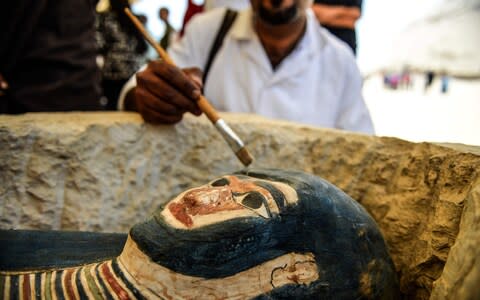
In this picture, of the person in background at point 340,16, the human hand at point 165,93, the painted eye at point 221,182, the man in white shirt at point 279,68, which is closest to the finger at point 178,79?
the human hand at point 165,93

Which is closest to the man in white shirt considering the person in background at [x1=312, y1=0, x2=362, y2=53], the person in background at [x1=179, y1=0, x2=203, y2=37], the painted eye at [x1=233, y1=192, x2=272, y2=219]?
the person in background at [x1=312, y1=0, x2=362, y2=53]

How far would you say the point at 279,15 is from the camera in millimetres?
1543

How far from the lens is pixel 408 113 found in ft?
6.92

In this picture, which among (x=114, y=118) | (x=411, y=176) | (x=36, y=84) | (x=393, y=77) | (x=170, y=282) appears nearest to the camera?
(x=170, y=282)

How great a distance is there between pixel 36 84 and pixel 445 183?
3.99 ft

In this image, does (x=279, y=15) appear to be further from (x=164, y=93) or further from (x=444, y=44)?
(x=444, y=44)

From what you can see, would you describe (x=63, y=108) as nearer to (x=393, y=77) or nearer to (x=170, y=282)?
(x=170, y=282)

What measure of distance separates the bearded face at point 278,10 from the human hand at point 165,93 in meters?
0.54

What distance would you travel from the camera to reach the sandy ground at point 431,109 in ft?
Result: 5.95

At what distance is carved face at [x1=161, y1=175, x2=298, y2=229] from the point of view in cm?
71

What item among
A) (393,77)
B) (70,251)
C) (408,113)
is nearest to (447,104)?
(408,113)

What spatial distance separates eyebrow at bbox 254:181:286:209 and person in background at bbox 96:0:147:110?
1561 mm

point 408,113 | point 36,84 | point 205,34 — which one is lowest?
point 408,113

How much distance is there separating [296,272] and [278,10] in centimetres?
106
